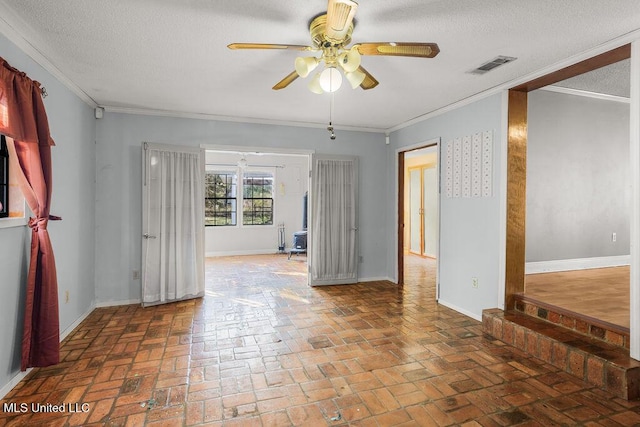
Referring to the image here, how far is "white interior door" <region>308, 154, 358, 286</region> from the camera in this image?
519 cm

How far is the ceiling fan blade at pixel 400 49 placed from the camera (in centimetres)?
192

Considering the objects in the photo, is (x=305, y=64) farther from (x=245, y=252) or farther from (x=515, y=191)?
(x=245, y=252)

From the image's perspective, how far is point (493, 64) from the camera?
2.98m

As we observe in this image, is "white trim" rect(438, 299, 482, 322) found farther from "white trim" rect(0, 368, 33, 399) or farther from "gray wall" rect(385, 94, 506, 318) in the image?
"white trim" rect(0, 368, 33, 399)

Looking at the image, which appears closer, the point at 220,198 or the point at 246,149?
the point at 246,149

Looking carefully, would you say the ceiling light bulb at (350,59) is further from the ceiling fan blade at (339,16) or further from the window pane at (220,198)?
the window pane at (220,198)

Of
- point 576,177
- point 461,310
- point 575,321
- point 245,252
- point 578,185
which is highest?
point 576,177

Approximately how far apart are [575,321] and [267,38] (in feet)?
11.2

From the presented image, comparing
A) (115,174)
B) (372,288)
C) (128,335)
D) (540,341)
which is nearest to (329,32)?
(540,341)

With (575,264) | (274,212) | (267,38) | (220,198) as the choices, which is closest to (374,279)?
(575,264)

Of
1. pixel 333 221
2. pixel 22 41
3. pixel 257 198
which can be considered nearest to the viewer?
pixel 22 41

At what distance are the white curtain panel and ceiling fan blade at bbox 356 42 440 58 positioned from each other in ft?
10.4
